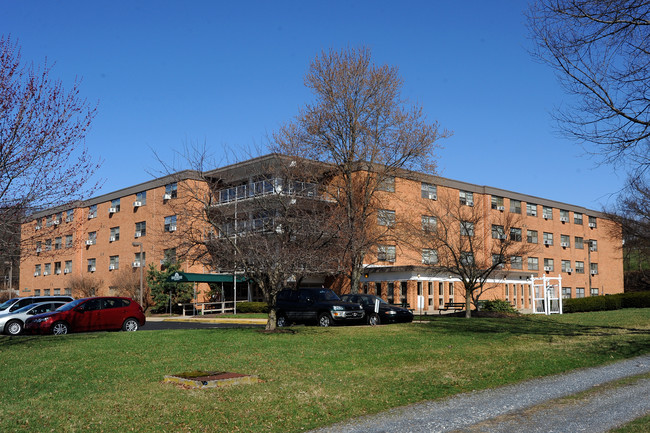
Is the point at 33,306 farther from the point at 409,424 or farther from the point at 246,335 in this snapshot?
the point at 409,424

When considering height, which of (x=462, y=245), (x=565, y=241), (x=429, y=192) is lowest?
(x=462, y=245)

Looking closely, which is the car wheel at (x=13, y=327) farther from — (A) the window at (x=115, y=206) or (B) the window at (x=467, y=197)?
(B) the window at (x=467, y=197)

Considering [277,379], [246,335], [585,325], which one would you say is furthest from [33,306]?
[585,325]

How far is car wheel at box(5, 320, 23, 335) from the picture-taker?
25547 millimetres

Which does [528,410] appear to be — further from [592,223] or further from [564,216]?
[592,223]

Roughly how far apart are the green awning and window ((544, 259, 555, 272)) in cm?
3031

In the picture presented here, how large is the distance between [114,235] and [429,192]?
95.1 ft

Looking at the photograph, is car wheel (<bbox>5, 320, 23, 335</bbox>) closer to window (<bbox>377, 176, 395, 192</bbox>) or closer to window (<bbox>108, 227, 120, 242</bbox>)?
window (<bbox>377, 176, 395, 192</bbox>)

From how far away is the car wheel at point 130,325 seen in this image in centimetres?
2481

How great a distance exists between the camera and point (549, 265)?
6044 centimetres

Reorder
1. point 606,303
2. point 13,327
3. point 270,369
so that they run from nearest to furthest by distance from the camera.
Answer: point 270,369
point 13,327
point 606,303

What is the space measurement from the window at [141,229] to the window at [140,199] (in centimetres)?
165

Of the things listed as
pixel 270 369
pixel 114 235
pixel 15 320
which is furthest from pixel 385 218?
pixel 114 235

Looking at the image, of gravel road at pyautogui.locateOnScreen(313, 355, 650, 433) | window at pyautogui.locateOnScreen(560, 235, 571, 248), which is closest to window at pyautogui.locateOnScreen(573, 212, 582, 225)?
window at pyautogui.locateOnScreen(560, 235, 571, 248)
